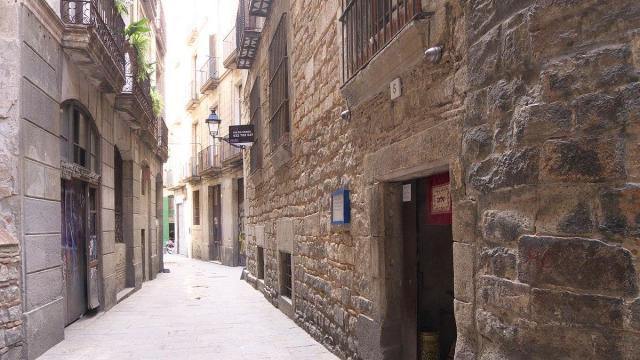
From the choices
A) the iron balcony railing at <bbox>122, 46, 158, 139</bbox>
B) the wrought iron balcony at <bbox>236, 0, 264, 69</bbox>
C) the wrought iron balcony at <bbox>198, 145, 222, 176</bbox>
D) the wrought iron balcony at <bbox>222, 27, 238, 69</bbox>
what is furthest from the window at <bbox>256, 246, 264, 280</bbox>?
the wrought iron balcony at <bbox>198, 145, 222, 176</bbox>

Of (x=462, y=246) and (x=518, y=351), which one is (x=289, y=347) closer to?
(x=462, y=246)

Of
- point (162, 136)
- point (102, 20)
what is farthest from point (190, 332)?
point (162, 136)

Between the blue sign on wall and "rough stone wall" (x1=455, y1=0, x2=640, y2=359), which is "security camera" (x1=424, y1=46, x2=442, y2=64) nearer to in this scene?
"rough stone wall" (x1=455, y1=0, x2=640, y2=359)

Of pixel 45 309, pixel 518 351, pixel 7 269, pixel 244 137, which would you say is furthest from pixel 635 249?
pixel 244 137

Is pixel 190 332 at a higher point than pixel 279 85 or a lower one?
lower

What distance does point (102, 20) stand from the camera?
793cm

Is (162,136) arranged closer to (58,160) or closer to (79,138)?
(79,138)

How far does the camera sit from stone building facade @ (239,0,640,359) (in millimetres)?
2078

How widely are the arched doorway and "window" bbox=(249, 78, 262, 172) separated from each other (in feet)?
11.1

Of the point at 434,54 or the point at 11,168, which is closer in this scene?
the point at 434,54

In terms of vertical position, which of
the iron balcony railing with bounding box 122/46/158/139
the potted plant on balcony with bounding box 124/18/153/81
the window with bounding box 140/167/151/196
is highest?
the potted plant on balcony with bounding box 124/18/153/81

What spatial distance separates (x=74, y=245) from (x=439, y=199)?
6023 millimetres

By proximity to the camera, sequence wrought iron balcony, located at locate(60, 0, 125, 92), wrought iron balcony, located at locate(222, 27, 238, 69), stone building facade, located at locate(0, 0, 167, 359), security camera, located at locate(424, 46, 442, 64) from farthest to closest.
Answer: wrought iron balcony, located at locate(222, 27, 238, 69)
wrought iron balcony, located at locate(60, 0, 125, 92)
stone building facade, located at locate(0, 0, 167, 359)
security camera, located at locate(424, 46, 442, 64)

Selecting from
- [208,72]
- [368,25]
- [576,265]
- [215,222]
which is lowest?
[215,222]
